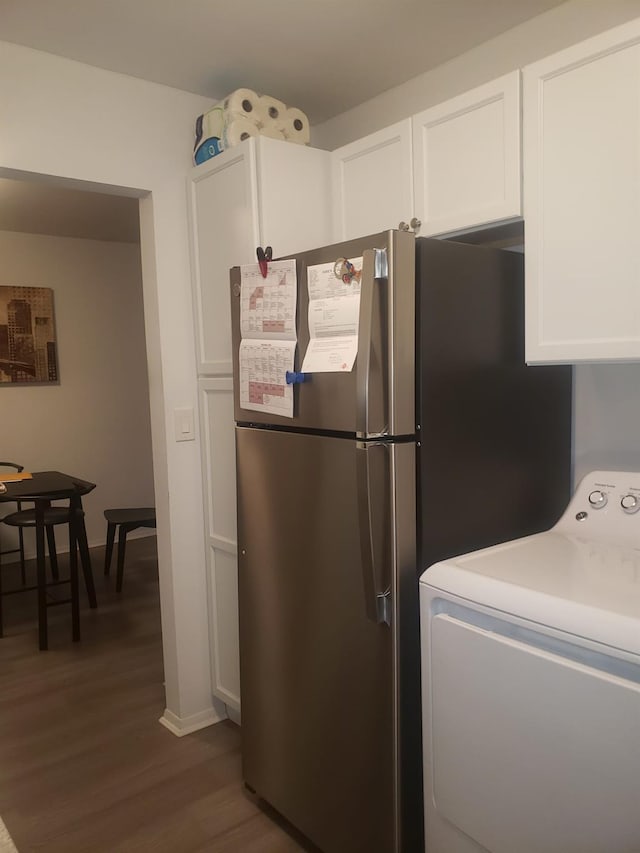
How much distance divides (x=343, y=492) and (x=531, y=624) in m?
0.56

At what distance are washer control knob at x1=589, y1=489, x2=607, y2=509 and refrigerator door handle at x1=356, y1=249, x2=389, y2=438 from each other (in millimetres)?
741

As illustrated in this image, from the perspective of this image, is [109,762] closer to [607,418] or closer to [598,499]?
[598,499]

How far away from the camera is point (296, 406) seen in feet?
5.93

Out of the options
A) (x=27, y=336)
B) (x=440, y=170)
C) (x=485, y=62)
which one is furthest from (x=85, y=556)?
(x=485, y=62)

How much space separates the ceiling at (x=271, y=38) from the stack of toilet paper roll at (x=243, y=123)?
4.5 inches

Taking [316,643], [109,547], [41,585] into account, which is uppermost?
[316,643]

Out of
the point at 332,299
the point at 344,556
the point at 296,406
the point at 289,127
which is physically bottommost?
the point at 344,556

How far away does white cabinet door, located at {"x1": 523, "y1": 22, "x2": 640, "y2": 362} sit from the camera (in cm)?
147

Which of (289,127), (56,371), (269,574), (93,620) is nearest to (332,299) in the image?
(269,574)

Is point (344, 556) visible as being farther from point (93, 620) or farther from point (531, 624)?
point (93, 620)

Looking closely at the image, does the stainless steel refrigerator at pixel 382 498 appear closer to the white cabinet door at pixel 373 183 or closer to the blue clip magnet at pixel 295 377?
the blue clip magnet at pixel 295 377

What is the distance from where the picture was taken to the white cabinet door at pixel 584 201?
147 centimetres

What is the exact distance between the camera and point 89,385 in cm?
526

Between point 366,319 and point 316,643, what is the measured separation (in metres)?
0.91
